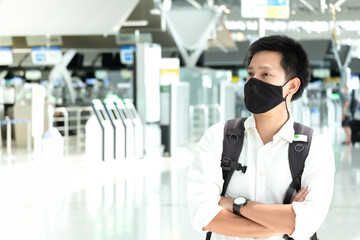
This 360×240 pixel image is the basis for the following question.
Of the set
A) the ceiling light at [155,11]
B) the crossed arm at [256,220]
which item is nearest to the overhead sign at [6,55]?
the ceiling light at [155,11]

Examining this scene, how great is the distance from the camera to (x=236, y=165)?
225cm

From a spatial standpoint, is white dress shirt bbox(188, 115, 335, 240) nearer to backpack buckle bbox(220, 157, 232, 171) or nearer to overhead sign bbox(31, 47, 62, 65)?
backpack buckle bbox(220, 157, 232, 171)

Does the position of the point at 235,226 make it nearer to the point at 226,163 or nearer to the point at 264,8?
the point at 226,163

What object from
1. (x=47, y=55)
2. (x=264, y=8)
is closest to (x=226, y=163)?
(x=264, y=8)

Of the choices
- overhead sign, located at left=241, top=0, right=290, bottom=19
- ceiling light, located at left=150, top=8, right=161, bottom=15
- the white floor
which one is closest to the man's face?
the white floor

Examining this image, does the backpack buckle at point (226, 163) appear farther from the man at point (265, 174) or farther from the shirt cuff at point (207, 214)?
the shirt cuff at point (207, 214)

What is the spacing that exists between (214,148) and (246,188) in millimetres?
174

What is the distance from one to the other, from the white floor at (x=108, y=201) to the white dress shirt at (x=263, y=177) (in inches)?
154

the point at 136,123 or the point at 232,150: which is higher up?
the point at 232,150

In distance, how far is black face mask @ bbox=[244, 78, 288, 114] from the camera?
228cm

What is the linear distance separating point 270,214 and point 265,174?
132 millimetres

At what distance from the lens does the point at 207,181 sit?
2.28 meters

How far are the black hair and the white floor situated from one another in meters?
3.96

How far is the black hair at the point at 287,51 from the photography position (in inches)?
91.6
